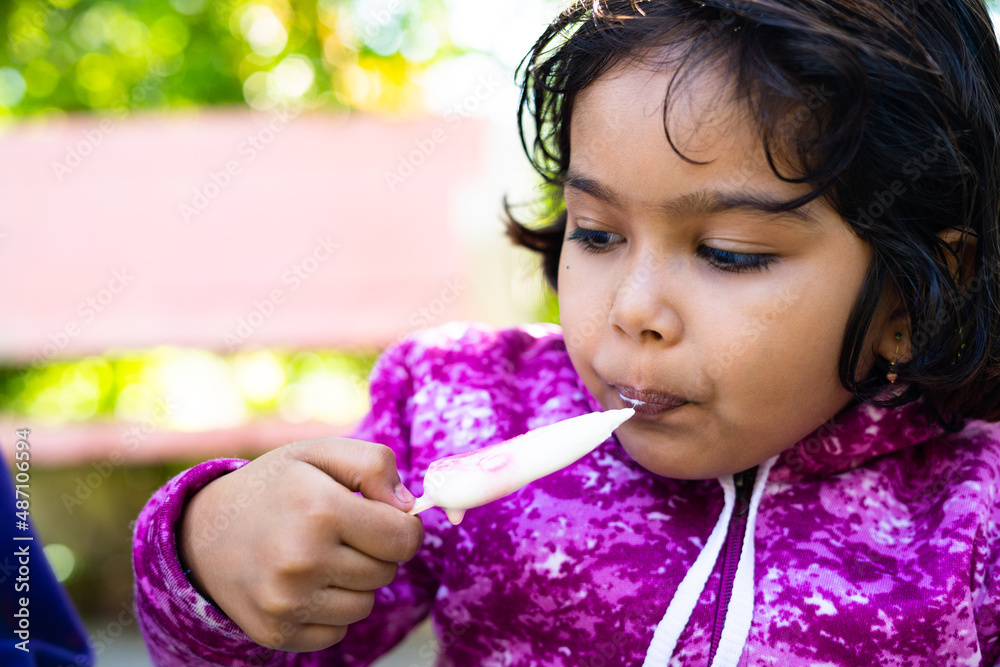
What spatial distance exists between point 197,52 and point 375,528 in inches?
139

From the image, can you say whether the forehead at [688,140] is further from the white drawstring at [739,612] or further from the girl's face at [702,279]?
the white drawstring at [739,612]

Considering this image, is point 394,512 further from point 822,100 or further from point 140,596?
point 822,100

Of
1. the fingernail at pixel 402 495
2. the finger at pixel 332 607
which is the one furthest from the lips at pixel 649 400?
the finger at pixel 332 607

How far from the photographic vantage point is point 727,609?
1.24 metres

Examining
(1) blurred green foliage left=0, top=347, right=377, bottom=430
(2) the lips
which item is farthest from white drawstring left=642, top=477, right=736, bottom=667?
(1) blurred green foliage left=0, top=347, right=377, bottom=430

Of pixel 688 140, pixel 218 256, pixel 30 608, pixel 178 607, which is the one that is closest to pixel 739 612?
pixel 688 140

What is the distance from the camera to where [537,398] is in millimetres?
1521

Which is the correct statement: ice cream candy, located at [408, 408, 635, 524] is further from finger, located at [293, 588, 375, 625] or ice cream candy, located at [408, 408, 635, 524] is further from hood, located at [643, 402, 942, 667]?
hood, located at [643, 402, 942, 667]

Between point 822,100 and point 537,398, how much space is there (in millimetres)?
698

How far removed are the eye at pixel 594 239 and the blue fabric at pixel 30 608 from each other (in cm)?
103

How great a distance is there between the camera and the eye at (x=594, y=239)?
1250 mm

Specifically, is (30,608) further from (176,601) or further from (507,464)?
(507,464)

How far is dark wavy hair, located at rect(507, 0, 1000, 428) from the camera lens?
1.12 m

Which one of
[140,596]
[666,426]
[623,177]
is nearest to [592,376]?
[666,426]
